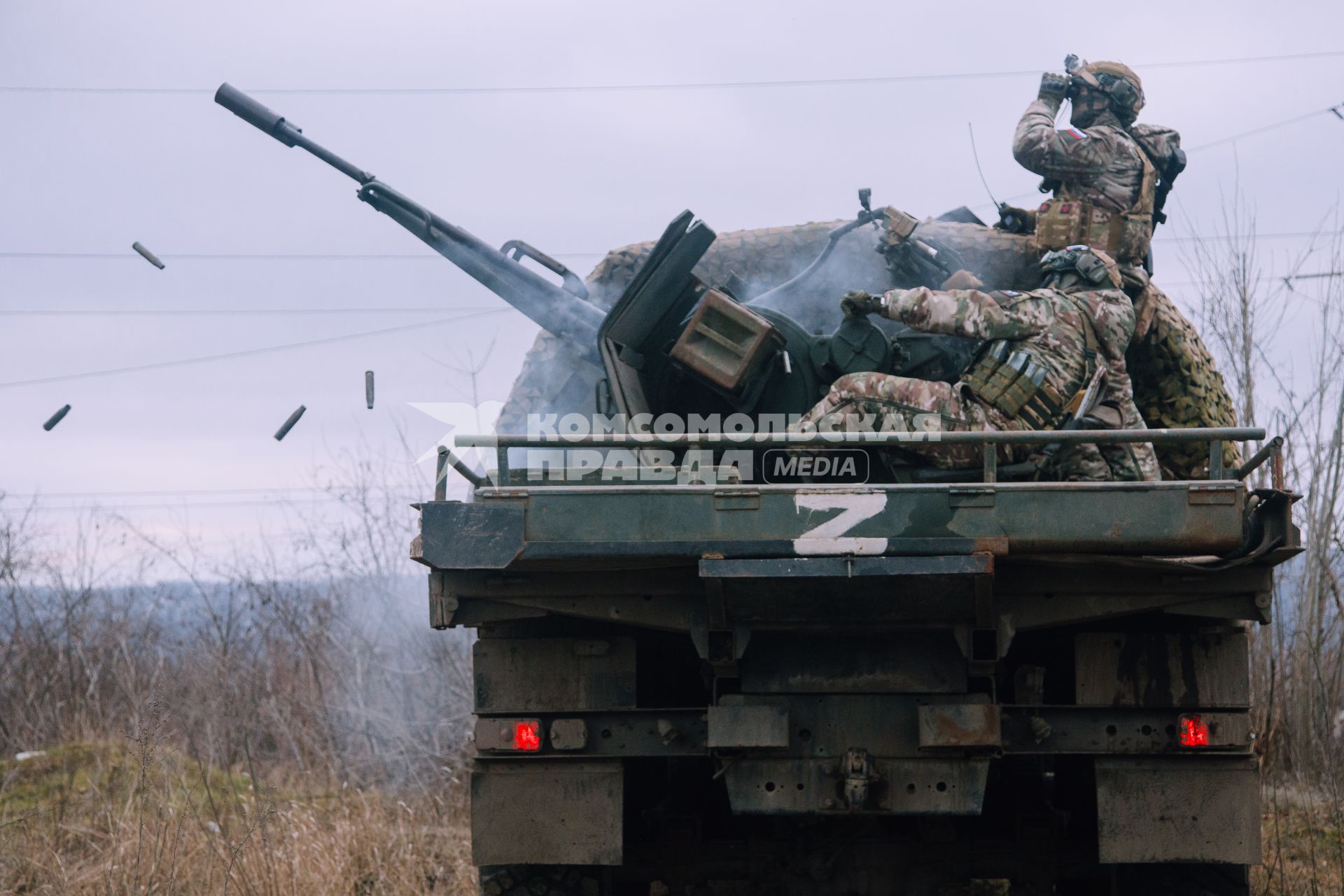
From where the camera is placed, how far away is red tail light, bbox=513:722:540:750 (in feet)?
16.5

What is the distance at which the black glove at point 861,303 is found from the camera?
18.8 ft

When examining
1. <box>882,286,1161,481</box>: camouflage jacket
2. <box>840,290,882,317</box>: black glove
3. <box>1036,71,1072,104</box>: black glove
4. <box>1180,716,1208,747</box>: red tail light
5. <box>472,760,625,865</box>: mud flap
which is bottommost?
<box>472,760,625,865</box>: mud flap

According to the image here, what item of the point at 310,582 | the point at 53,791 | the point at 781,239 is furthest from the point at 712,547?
the point at 310,582

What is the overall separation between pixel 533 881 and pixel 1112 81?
180 inches

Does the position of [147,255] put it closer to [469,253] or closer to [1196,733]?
[469,253]

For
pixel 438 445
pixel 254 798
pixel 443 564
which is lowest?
pixel 254 798

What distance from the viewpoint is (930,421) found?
17.5ft

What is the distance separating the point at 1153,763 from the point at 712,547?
5.57 feet

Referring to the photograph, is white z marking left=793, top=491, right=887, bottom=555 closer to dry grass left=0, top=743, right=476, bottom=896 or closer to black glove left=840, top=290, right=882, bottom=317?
black glove left=840, top=290, right=882, bottom=317

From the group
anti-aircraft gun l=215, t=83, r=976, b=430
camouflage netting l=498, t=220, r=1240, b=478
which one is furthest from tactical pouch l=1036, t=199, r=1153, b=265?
anti-aircraft gun l=215, t=83, r=976, b=430

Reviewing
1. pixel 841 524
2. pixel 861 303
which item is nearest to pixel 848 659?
pixel 841 524

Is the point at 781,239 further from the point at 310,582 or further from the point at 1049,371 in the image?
the point at 310,582

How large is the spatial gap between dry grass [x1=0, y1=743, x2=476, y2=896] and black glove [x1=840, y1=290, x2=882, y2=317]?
305cm

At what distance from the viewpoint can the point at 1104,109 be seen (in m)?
7.12
